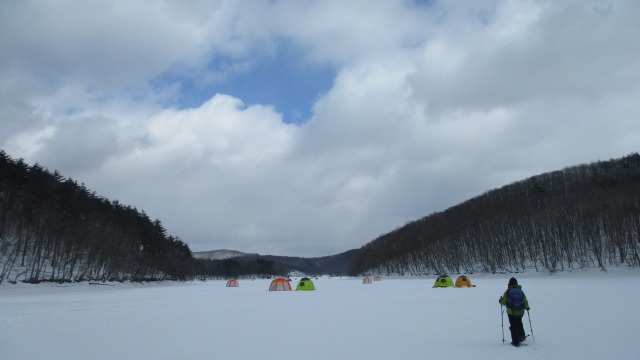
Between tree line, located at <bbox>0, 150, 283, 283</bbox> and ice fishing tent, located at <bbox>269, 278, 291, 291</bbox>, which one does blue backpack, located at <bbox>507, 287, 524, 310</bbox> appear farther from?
tree line, located at <bbox>0, 150, 283, 283</bbox>

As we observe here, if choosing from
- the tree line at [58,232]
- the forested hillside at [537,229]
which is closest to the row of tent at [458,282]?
the forested hillside at [537,229]

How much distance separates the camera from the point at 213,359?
31.3 ft

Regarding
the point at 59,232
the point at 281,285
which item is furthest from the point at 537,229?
the point at 59,232

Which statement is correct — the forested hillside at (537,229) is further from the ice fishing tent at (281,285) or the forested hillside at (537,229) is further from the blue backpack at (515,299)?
the blue backpack at (515,299)

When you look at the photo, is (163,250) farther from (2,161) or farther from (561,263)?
(561,263)

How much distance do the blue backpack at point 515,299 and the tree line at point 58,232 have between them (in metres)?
52.0

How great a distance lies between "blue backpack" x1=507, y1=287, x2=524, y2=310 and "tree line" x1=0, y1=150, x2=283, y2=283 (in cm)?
5201

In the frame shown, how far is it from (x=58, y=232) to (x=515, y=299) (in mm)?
63393

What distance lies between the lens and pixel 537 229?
277 feet

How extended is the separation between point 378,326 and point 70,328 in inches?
417

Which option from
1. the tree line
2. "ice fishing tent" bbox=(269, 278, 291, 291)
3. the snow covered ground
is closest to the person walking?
the snow covered ground

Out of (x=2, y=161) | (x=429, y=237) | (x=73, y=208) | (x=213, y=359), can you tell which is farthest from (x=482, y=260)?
(x=213, y=359)

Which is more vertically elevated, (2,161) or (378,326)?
(2,161)

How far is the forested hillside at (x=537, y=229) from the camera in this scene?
70.4m
